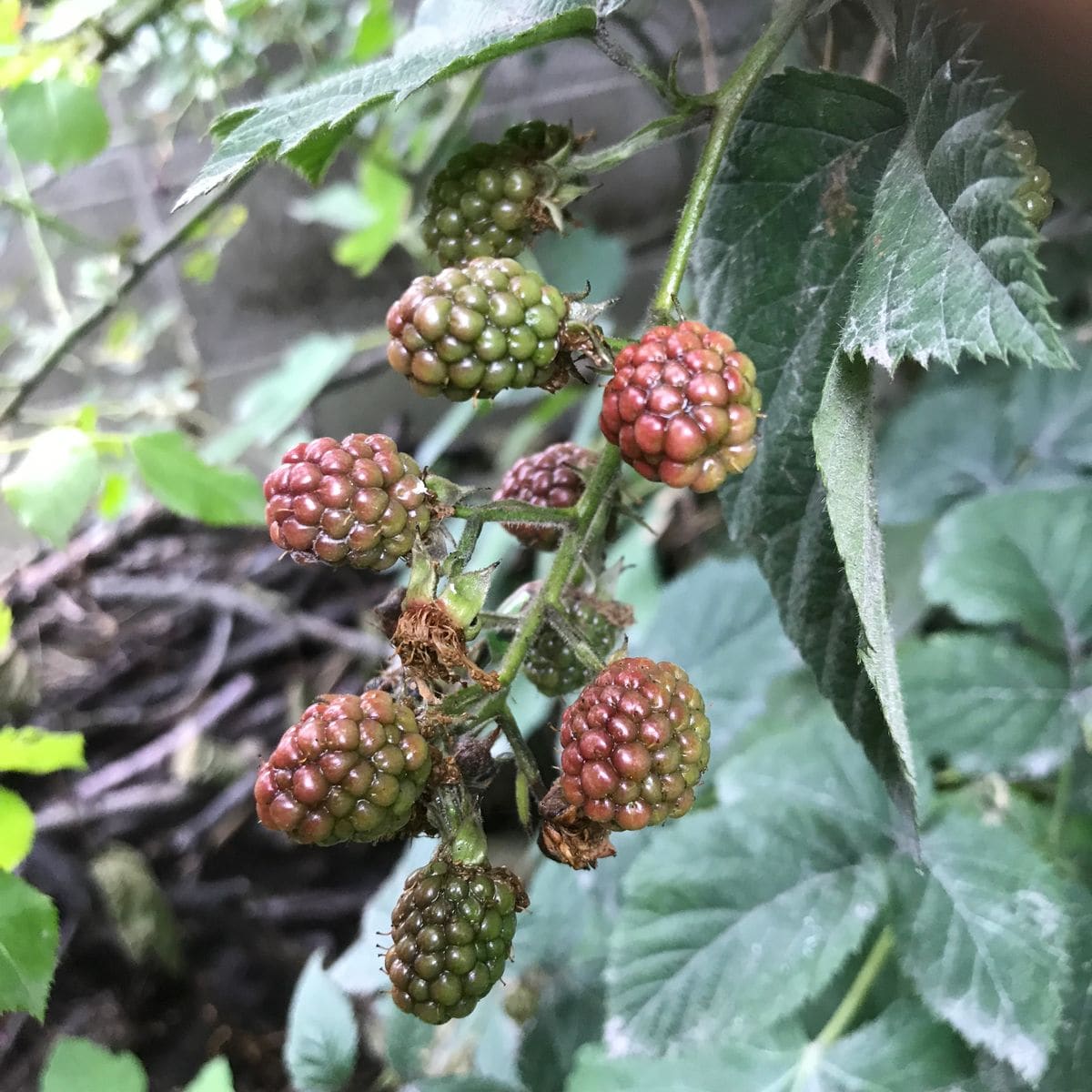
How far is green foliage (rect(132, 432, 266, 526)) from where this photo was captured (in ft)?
2.72

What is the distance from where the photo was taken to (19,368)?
168cm

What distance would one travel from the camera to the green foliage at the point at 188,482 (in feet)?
2.72

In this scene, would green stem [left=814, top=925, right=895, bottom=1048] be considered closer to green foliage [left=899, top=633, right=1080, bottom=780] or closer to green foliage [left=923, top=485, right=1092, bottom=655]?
green foliage [left=899, top=633, right=1080, bottom=780]

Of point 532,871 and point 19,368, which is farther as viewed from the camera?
point 19,368

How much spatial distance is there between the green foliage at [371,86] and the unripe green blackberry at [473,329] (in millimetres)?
81

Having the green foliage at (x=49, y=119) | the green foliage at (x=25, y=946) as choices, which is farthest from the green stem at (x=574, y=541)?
the green foliage at (x=49, y=119)

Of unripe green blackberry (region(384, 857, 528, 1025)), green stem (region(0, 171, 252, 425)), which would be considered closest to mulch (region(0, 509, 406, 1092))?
green stem (region(0, 171, 252, 425))

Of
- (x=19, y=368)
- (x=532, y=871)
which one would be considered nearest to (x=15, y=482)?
(x=532, y=871)

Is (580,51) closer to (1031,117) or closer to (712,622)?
(712,622)

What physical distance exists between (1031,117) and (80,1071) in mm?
950

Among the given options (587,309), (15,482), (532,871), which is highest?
(587,309)

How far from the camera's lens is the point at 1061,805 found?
2.60 feet

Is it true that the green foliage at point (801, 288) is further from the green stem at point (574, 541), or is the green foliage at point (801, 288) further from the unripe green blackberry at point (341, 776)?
the unripe green blackberry at point (341, 776)

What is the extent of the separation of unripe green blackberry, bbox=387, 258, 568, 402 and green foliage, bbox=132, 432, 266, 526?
0.48 metres
